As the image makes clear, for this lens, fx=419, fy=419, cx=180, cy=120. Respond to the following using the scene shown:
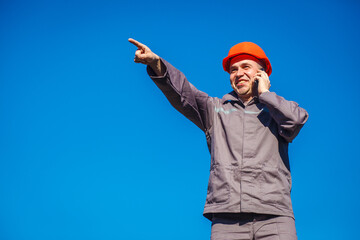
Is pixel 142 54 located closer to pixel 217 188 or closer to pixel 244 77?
pixel 244 77

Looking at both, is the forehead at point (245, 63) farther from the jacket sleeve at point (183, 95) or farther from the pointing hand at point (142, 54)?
the pointing hand at point (142, 54)

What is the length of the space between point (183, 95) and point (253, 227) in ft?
5.16

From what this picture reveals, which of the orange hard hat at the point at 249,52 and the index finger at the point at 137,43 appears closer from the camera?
the index finger at the point at 137,43

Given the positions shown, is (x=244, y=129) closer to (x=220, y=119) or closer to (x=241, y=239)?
(x=220, y=119)

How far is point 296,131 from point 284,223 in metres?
0.93

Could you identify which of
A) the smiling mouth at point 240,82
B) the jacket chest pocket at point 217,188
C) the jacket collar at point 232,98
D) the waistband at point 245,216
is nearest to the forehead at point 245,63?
the smiling mouth at point 240,82

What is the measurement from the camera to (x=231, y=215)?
13.6 ft

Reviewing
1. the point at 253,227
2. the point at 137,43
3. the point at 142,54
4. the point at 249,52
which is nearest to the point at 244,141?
the point at 253,227

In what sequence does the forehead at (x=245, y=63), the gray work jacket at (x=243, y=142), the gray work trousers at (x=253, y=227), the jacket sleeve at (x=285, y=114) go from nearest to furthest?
the gray work trousers at (x=253, y=227), the gray work jacket at (x=243, y=142), the jacket sleeve at (x=285, y=114), the forehead at (x=245, y=63)

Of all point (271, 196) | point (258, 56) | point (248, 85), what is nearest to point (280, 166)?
point (271, 196)

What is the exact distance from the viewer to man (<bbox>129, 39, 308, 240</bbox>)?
405cm

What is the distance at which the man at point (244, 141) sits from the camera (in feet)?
13.3

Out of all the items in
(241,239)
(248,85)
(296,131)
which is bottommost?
(241,239)

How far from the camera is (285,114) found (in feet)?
13.7
